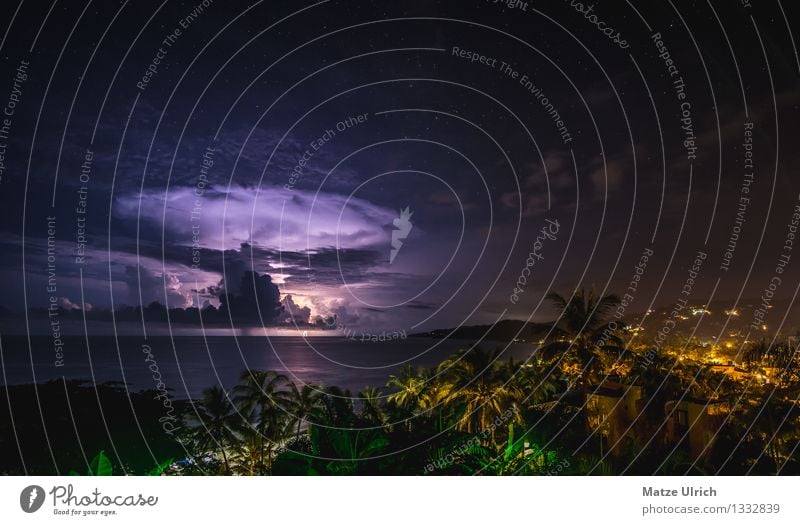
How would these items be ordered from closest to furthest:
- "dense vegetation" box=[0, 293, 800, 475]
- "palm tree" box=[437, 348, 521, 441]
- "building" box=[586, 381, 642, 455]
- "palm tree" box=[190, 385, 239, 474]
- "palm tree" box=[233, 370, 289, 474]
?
"dense vegetation" box=[0, 293, 800, 475]
"building" box=[586, 381, 642, 455]
"palm tree" box=[437, 348, 521, 441]
"palm tree" box=[190, 385, 239, 474]
"palm tree" box=[233, 370, 289, 474]

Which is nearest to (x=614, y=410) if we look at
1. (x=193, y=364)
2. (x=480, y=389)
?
(x=480, y=389)

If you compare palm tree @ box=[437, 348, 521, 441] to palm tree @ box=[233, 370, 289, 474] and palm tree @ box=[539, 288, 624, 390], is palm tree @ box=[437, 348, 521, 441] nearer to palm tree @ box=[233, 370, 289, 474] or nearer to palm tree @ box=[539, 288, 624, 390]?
palm tree @ box=[539, 288, 624, 390]

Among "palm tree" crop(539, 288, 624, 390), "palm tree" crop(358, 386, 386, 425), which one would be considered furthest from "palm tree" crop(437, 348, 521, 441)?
"palm tree" crop(358, 386, 386, 425)

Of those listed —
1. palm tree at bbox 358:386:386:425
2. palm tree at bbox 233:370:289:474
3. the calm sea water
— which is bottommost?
the calm sea water

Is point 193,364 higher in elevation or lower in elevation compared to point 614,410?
lower

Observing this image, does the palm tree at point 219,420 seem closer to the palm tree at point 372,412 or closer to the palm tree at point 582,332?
the palm tree at point 372,412

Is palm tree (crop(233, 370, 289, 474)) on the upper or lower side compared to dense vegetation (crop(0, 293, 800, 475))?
lower

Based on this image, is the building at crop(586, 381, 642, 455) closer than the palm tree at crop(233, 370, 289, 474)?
Yes

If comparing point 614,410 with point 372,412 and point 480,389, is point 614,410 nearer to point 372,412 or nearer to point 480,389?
point 480,389
